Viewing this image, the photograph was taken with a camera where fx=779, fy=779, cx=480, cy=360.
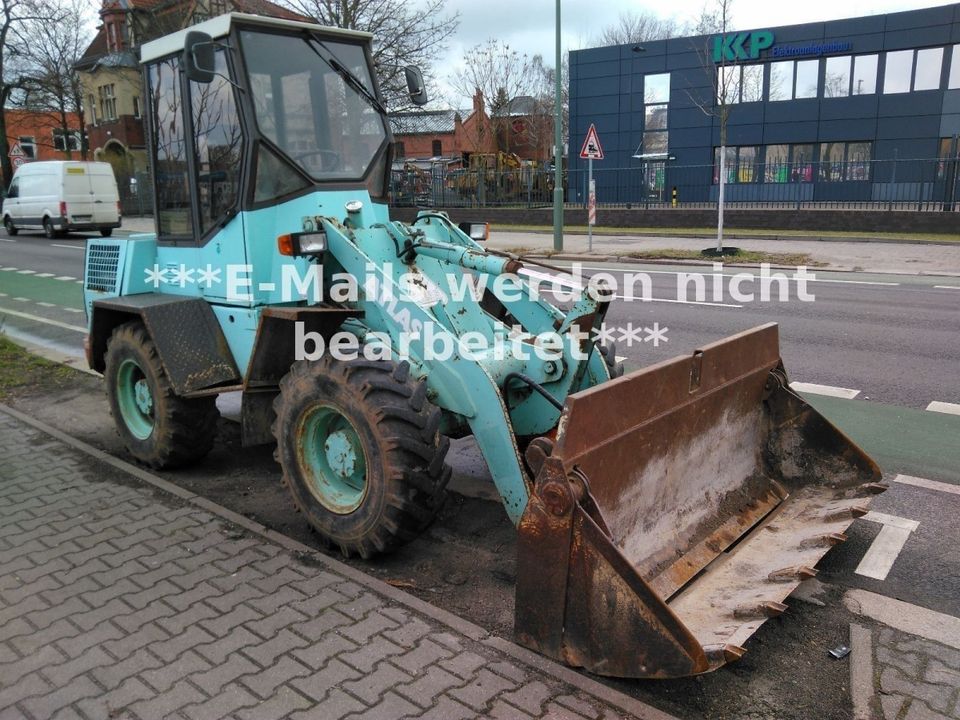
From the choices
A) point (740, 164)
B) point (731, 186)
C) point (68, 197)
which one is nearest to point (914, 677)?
point (731, 186)

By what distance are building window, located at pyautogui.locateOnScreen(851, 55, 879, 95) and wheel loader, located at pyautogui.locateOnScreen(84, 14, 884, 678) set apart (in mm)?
31791

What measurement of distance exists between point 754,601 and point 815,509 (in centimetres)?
107


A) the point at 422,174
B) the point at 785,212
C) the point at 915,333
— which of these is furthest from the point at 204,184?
the point at 422,174

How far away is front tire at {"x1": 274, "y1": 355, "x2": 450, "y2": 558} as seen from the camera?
3.70m

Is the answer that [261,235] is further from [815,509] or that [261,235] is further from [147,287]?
[815,509]

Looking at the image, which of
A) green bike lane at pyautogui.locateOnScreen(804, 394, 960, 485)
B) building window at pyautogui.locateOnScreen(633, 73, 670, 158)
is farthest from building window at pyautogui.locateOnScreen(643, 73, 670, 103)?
green bike lane at pyautogui.locateOnScreen(804, 394, 960, 485)

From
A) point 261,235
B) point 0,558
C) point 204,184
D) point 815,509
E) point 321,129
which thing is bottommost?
point 0,558

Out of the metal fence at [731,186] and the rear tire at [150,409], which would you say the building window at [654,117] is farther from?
the rear tire at [150,409]

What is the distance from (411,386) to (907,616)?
2.47 metres

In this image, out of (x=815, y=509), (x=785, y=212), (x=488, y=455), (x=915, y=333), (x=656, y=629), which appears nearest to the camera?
(x=656, y=629)

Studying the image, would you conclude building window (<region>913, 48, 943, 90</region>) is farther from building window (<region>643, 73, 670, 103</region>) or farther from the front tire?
the front tire

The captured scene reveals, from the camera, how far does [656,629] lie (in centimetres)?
276

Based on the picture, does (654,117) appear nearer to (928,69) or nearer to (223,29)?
(928,69)

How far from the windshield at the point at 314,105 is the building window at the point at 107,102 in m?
54.2
